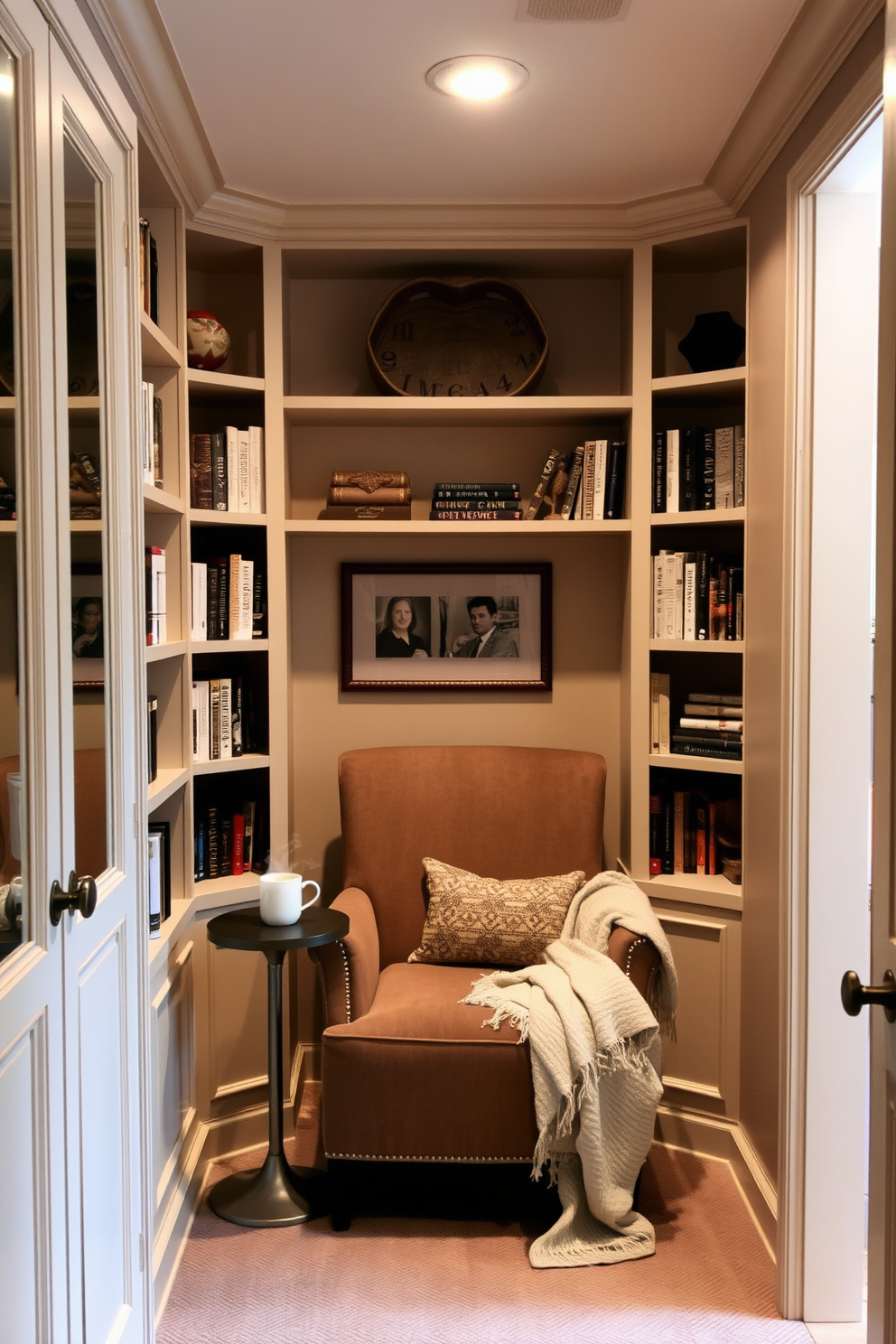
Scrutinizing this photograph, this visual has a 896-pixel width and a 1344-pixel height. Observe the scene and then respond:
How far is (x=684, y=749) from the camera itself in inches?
119

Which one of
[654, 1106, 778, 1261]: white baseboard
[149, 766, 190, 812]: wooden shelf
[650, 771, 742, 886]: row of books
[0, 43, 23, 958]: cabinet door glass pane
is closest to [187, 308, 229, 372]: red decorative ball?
[149, 766, 190, 812]: wooden shelf

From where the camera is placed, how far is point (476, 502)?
314cm

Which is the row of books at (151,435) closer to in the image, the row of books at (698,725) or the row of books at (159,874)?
the row of books at (159,874)

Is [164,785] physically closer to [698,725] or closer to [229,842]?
[229,842]

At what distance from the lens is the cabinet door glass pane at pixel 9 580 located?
1.28m

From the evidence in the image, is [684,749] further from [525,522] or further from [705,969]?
[525,522]

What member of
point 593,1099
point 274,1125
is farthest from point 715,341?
point 274,1125

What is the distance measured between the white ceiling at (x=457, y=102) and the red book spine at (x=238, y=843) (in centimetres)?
172

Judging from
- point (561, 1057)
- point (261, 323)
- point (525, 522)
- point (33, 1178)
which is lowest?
point (561, 1057)

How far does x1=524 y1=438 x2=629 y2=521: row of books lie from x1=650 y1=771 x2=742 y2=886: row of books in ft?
2.82

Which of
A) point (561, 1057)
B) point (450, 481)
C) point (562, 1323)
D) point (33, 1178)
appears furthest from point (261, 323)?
point (562, 1323)

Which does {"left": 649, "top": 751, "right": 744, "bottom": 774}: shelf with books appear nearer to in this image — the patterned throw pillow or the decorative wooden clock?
the patterned throw pillow

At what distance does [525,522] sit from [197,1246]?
2.05m

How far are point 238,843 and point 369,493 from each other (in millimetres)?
1088
